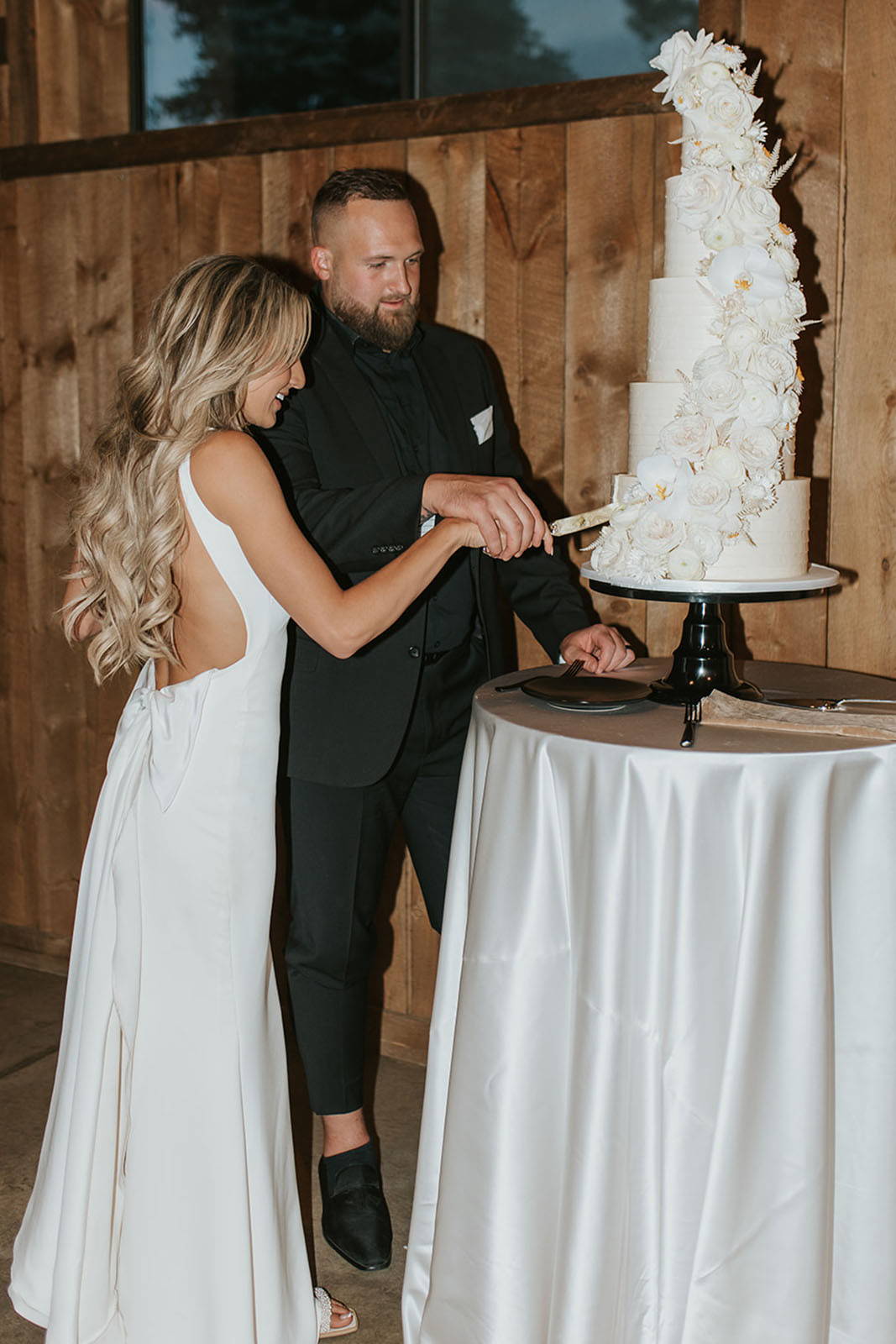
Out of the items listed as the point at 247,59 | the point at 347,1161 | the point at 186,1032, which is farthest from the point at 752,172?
the point at 247,59

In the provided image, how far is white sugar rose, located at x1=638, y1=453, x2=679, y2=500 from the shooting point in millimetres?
1954

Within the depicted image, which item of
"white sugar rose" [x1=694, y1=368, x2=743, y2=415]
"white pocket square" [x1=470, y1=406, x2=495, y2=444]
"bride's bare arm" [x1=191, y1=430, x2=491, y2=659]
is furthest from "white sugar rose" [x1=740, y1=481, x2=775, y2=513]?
"white pocket square" [x1=470, y1=406, x2=495, y2=444]

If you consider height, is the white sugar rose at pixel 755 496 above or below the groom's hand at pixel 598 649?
above

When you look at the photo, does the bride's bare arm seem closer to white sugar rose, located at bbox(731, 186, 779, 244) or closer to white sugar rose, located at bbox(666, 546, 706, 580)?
white sugar rose, located at bbox(666, 546, 706, 580)

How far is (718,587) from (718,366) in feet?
1.04

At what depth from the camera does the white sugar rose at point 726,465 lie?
1.92m

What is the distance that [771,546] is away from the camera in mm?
2025

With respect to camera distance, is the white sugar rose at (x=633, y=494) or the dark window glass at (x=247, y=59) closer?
the white sugar rose at (x=633, y=494)

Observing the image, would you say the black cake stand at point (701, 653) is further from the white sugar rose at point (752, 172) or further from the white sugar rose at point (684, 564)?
the white sugar rose at point (752, 172)

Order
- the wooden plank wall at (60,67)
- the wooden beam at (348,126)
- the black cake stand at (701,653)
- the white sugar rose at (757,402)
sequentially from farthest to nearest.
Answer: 1. the wooden plank wall at (60,67)
2. the wooden beam at (348,126)
3. the black cake stand at (701,653)
4. the white sugar rose at (757,402)

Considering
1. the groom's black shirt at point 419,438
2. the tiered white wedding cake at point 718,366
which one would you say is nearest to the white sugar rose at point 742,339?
the tiered white wedding cake at point 718,366

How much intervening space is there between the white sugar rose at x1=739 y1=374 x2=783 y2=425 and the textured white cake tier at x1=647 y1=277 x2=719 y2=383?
4.4 inches

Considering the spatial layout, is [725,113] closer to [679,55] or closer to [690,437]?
[679,55]

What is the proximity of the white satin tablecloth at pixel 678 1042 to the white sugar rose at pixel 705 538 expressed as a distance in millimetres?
259
